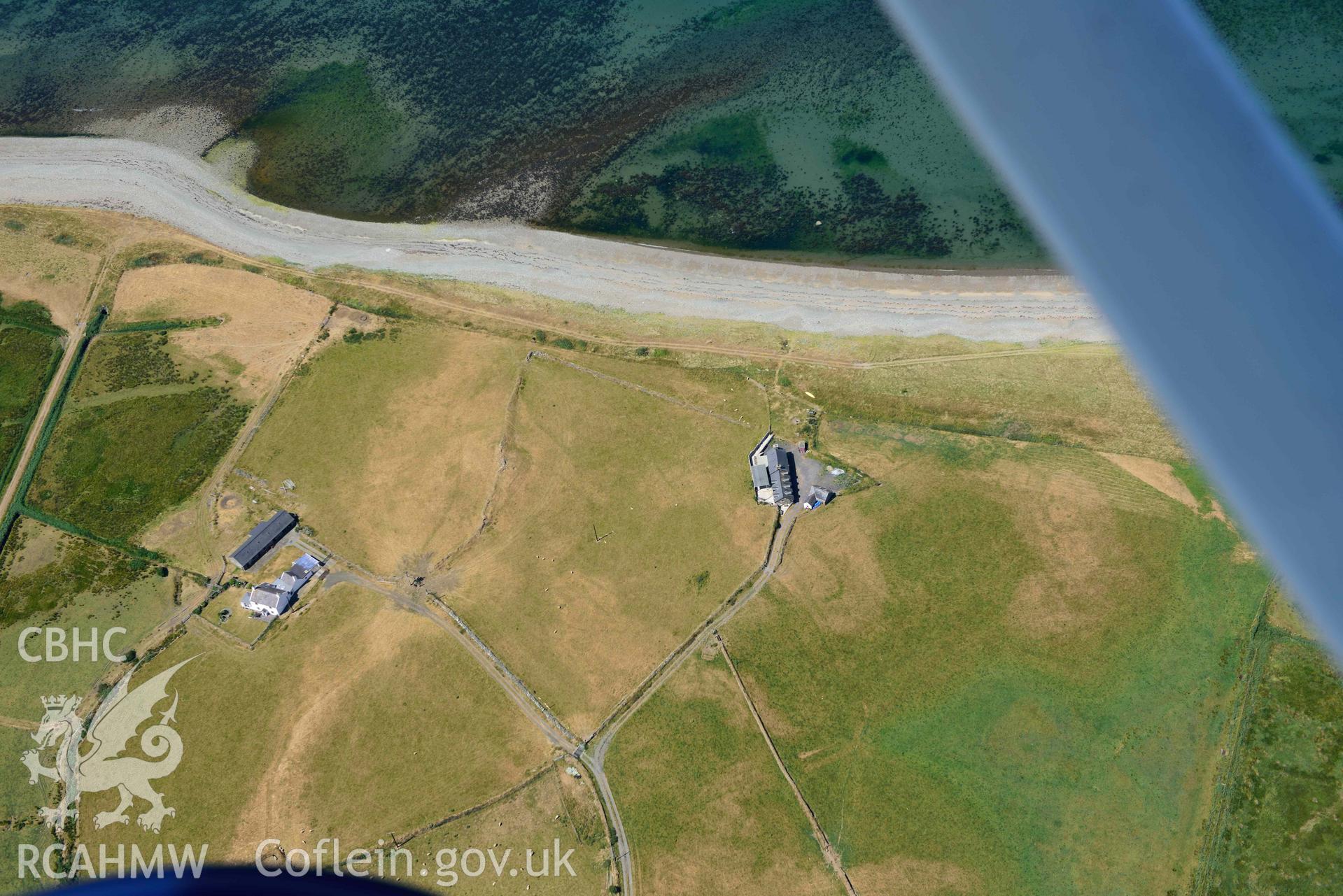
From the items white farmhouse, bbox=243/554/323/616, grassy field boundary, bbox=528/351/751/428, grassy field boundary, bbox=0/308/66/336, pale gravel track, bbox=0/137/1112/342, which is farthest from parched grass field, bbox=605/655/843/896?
grassy field boundary, bbox=0/308/66/336

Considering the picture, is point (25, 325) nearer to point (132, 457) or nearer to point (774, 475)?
point (132, 457)

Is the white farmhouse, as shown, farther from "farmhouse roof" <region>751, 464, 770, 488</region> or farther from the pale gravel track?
"farmhouse roof" <region>751, 464, 770, 488</region>

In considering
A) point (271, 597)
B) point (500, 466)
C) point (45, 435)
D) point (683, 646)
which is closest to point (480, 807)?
point (683, 646)

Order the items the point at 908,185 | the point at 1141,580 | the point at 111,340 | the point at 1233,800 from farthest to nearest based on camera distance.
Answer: the point at 908,185 → the point at 111,340 → the point at 1141,580 → the point at 1233,800

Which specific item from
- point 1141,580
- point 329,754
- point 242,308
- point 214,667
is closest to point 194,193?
point 242,308

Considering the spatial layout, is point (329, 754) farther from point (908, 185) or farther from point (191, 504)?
point (908, 185)

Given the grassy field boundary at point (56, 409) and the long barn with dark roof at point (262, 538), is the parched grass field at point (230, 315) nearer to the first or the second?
the grassy field boundary at point (56, 409)
